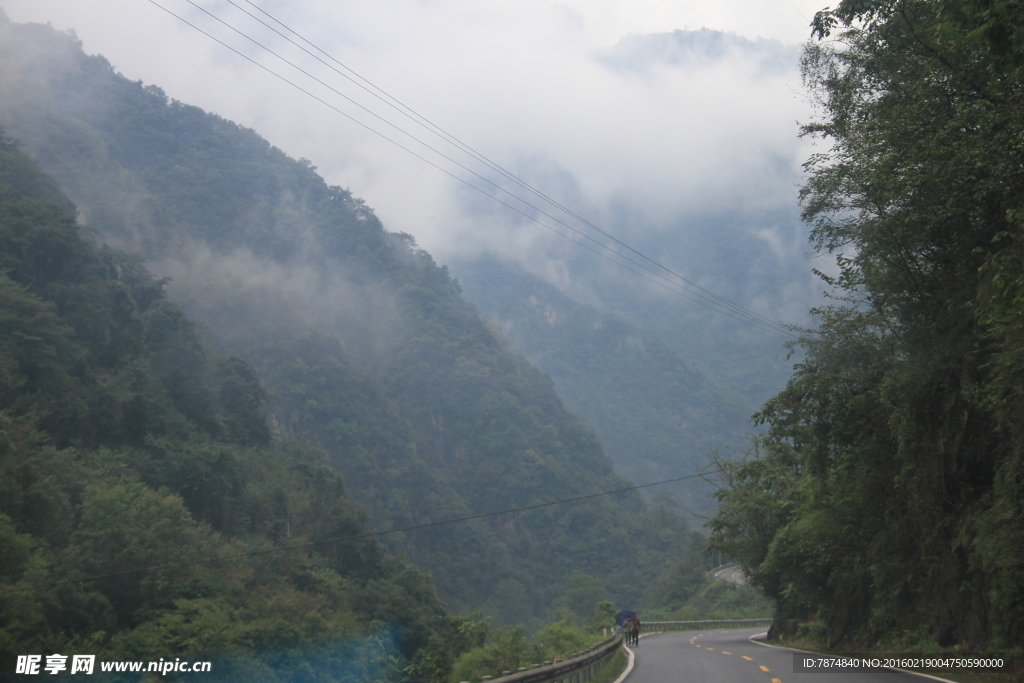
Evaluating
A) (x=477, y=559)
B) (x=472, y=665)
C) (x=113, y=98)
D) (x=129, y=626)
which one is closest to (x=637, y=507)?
(x=477, y=559)

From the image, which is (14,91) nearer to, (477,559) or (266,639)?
(477,559)

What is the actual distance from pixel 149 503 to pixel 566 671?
3628cm

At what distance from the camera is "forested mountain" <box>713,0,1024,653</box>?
10961mm

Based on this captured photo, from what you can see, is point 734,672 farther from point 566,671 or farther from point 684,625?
point 684,625

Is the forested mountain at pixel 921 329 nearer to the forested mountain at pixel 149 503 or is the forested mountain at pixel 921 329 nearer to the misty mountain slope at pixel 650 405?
the forested mountain at pixel 149 503

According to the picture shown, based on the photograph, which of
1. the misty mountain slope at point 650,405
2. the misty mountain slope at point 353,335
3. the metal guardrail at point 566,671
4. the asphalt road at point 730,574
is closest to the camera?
the metal guardrail at point 566,671

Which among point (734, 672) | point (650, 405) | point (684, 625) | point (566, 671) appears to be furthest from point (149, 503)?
point (650, 405)

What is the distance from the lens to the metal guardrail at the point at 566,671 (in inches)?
410

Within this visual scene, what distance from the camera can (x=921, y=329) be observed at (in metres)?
14.5

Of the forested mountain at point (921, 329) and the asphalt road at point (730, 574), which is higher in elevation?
the forested mountain at point (921, 329)

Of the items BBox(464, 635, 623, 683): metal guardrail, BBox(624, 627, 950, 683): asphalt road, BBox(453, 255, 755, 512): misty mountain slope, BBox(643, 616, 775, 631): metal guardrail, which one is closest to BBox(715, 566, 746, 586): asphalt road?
BBox(643, 616, 775, 631): metal guardrail

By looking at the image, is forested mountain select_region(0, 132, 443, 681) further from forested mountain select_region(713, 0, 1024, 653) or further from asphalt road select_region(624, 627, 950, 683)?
forested mountain select_region(713, 0, 1024, 653)

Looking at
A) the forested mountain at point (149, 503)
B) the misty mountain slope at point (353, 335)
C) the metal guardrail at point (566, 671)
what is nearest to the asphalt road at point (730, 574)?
the misty mountain slope at point (353, 335)

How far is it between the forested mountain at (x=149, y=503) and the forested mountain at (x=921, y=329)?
1035 inches
